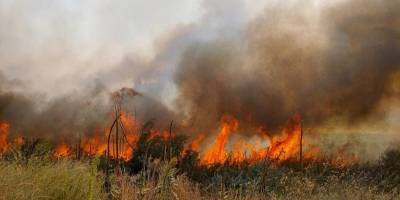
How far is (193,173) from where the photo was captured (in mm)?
16859

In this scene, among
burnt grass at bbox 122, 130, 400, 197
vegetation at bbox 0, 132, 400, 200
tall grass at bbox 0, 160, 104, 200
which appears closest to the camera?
tall grass at bbox 0, 160, 104, 200

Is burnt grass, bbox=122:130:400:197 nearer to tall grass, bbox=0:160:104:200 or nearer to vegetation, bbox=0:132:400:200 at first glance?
vegetation, bbox=0:132:400:200

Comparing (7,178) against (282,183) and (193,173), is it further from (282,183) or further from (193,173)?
(193,173)

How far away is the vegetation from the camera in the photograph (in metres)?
9.47

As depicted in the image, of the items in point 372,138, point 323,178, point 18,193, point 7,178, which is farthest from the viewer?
point 372,138

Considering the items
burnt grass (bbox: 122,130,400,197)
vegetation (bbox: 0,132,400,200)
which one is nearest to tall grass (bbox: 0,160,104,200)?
vegetation (bbox: 0,132,400,200)

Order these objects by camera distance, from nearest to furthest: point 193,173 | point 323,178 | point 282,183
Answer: point 282,183
point 323,178
point 193,173

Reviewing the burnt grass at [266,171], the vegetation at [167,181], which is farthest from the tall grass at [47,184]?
the burnt grass at [266,171]

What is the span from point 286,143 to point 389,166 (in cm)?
636

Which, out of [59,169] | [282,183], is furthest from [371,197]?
[59,169]

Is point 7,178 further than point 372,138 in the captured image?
No

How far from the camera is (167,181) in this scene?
10070mm

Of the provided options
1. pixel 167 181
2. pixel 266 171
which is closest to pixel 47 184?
pixel 167 181

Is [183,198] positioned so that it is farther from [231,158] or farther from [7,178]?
[231,158]
